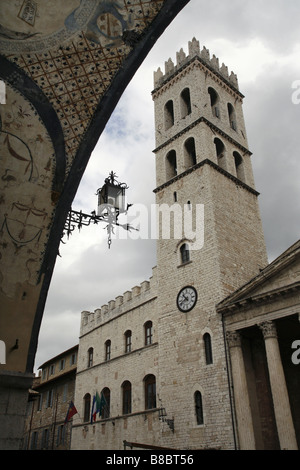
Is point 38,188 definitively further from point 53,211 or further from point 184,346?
point 184,346

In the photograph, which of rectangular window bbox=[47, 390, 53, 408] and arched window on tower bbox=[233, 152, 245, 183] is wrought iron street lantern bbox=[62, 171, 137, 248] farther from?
rectangular window bbox=[47, 390, 53, 408]

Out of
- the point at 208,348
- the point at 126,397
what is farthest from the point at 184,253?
the point at 126,397

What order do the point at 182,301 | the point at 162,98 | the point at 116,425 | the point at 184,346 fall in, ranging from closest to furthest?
the point at 184,346, the point at 182,301, the point at 116,425, the point at 162,98

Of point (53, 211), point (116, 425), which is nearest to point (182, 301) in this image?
point (116, 425)

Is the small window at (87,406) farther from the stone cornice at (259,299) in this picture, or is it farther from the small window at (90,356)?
the stone cornice at (259,299)

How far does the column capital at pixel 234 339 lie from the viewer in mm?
17172

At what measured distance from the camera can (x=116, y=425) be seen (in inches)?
872

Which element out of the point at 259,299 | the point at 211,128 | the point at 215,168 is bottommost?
the point at 259,299

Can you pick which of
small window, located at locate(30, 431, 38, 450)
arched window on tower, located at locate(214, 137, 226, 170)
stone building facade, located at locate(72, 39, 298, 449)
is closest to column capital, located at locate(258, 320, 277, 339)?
stone building facade, located at locate(72, 39, 298, 449)

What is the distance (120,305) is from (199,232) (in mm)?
8299

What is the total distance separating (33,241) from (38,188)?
80cm

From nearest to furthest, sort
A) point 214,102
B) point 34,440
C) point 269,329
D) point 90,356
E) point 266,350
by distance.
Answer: point 266,350, point 269,329, point 214,102, point 90,356, point 34,440

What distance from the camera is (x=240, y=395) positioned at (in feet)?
52.5

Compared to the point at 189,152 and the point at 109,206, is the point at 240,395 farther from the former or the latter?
the point at 189,152
